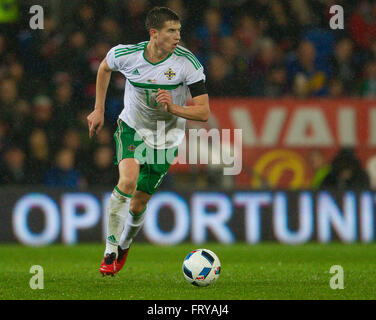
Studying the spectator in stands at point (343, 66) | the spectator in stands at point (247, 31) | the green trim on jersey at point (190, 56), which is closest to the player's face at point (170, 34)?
the green trim on jersey at point (190, 56)

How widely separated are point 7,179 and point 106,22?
267 centimetres

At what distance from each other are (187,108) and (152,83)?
0.57 metres

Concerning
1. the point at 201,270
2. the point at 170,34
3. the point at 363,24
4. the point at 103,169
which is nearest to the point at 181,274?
the point at 201,270

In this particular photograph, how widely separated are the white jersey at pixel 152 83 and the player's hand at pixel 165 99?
1.38 ft

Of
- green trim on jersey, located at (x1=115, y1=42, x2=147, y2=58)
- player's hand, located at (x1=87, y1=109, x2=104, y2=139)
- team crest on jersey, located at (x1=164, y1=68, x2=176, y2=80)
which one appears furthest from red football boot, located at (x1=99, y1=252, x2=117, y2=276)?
green trim on jersey, located at (x1=115, y1=42, x2=147, y2=58)

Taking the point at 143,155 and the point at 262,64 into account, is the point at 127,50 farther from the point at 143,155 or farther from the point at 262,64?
the point at 262,64

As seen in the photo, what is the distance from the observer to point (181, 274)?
27.2ft

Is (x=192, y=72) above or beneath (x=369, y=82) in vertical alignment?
beneath

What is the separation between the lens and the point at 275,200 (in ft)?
39.6

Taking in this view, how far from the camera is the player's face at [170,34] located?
24.9ft

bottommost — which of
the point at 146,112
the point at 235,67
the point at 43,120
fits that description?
the point at 146,112

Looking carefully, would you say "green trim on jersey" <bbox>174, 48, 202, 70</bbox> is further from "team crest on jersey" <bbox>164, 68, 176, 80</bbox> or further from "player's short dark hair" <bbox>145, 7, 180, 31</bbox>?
"player's short dark hair" <bbox>145, 7, 180, 31</bbox>

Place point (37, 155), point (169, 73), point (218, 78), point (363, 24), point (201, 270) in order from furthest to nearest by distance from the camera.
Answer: point (363, 24)
point (218, 78)
point (37, 155)
point (169, 73)
point (201, 270)

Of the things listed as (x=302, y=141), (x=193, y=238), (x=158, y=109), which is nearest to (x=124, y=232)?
(x=158, y=109)
